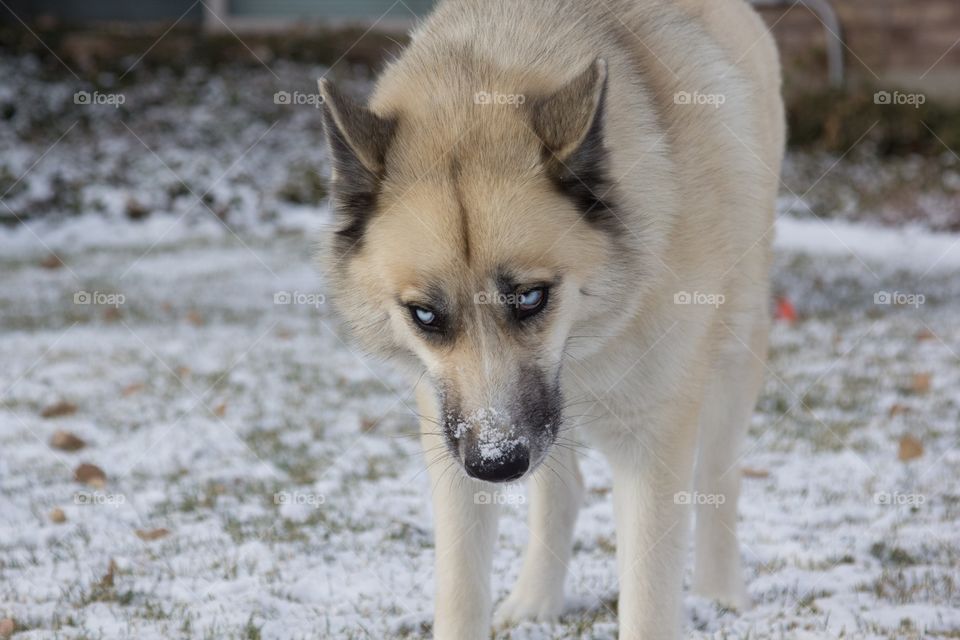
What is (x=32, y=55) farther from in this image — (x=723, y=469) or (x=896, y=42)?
(x=723, y=469)

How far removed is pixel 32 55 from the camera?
15609 mm

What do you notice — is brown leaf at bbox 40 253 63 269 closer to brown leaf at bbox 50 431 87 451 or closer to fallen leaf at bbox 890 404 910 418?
brown leaf at bbox 50 431 87 451

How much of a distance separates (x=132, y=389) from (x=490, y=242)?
4.36 m

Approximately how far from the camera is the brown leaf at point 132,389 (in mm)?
6186

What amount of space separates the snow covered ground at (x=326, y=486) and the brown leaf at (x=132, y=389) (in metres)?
0.02

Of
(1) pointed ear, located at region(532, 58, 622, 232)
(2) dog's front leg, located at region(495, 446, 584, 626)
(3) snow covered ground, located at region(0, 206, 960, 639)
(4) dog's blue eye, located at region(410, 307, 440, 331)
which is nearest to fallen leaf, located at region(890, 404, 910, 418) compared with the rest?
(3) snow covered ground, located at region(0, 206, 960, 639)

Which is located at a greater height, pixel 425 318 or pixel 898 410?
pixel 898 410

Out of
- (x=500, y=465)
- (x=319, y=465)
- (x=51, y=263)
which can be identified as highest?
(x=51, y=263)

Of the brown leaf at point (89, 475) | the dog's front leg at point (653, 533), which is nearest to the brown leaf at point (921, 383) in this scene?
the dog's front leg at point (653, 533)

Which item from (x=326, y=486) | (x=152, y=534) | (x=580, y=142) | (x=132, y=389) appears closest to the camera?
(x=580, y=142)

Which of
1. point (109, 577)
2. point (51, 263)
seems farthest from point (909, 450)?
point (51, 263)

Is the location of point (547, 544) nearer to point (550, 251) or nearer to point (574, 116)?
point (550, 251)

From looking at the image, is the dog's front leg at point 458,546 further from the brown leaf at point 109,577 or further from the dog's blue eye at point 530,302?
the brown leaf at point 109,577

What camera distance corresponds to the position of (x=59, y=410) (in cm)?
570
